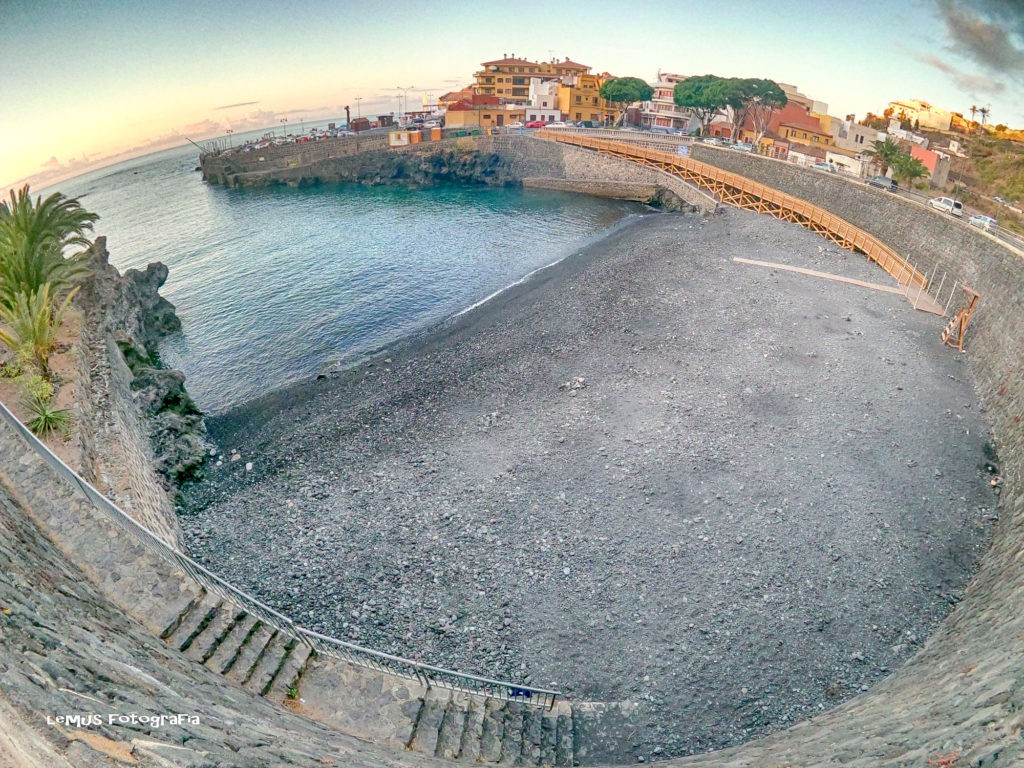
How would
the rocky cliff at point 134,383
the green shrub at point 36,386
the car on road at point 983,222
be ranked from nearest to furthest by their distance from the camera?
the green shrub at point 36,386, the rocky cliff at point 134,383, the car on road at point 983,222

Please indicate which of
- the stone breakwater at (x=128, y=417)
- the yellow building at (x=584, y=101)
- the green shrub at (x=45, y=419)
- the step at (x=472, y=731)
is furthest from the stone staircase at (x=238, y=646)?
the yellow building at (x=584, y=101)

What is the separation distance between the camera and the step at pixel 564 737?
1027 centimetres

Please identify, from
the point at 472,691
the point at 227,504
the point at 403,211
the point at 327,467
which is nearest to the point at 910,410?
the point at 472,691

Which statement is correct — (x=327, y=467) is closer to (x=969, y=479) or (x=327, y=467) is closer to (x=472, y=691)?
(x=472, y=691)

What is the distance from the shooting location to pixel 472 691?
36.0ft

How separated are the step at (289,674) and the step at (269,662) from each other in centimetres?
7

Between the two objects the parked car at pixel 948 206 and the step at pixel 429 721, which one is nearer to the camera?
the step at pixel 429 721

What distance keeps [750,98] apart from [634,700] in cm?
7908

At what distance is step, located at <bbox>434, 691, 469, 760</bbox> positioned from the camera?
9.67 meters

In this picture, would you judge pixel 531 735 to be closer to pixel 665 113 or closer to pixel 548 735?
pixel 548 735

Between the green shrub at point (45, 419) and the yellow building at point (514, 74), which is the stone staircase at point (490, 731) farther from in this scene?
the yellow building at point (514, 74)

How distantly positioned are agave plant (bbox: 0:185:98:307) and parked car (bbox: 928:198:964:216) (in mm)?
45856

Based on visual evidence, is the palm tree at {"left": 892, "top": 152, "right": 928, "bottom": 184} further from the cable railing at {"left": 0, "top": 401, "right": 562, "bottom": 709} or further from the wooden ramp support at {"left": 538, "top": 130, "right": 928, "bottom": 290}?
the cable railing at {"left": 0, "top": 401, "right": 562, "bottom": 709}

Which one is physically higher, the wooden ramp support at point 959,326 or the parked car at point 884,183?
the parked car at point 884,183
